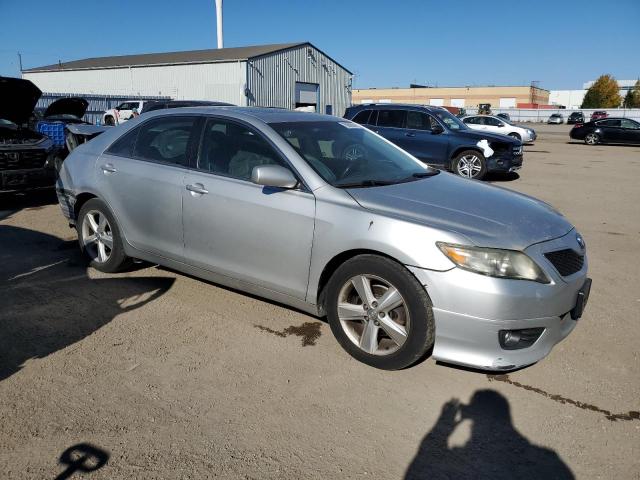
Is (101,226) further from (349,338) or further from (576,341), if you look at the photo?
(576,341)

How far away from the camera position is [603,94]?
88.3 metres

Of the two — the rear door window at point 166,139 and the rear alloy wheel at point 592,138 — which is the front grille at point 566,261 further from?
the rear alloy wheel at point 592,138

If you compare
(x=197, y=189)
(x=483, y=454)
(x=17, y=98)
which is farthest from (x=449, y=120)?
(x=483, y=454)

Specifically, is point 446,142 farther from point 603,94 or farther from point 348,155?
point 603,94

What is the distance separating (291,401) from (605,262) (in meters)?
4.44

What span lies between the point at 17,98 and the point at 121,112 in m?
17.0

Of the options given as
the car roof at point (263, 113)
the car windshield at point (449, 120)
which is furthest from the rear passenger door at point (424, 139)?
the car roof at point (263, 113)

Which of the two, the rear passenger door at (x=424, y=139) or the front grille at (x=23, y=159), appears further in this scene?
the rear passenger door at (x=424, y=139)

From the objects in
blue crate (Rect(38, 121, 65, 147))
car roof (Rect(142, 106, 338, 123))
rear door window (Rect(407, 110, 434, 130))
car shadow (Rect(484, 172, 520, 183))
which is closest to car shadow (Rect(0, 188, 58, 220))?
blue crate (Rect(38, 121, 65, 147))

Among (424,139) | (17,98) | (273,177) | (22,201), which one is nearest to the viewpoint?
(273,177)

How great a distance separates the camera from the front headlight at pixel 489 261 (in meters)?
2.97

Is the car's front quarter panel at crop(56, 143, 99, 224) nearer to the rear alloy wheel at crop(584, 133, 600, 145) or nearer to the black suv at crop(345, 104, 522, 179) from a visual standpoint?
the black suv at crop(345, 104, 522, 179)

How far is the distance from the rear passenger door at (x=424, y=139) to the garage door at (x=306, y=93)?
24.0 meters

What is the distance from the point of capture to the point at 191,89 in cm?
3438
